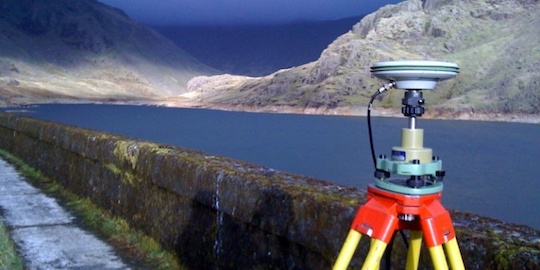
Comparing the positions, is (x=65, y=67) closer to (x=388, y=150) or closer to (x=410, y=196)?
(x=388, y=150)

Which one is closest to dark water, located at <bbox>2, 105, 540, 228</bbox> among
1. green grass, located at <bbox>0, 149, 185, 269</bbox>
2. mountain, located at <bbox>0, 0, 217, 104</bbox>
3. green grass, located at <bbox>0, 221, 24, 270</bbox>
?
green grass, located at <bbox>0, 149, 185, 269</bbox>

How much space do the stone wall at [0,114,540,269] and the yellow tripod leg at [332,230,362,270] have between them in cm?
55

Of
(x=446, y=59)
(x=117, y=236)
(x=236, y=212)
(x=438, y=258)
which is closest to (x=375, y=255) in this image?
(x=438, y=258)

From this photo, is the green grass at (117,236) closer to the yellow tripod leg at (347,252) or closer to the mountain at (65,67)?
the yellow tripod leg at (347,252)

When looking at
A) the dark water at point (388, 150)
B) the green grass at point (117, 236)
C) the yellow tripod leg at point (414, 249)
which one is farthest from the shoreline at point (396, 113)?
the yellow tripod leg at point (414, 249)

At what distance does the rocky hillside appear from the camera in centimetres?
9094

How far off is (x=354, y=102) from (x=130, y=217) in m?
96.1

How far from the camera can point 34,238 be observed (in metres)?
5.47

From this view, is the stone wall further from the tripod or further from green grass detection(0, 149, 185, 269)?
the tripod

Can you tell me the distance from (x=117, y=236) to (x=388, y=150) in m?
50.5

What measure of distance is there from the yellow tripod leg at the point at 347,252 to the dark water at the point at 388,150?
86.1 ft

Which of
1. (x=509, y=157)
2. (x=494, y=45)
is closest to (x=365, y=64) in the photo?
(x=494, y=45)

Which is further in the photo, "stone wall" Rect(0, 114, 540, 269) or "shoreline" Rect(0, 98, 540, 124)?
"shoreline" Rect(0, 98, 540, 124)

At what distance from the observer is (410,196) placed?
7.49ft
